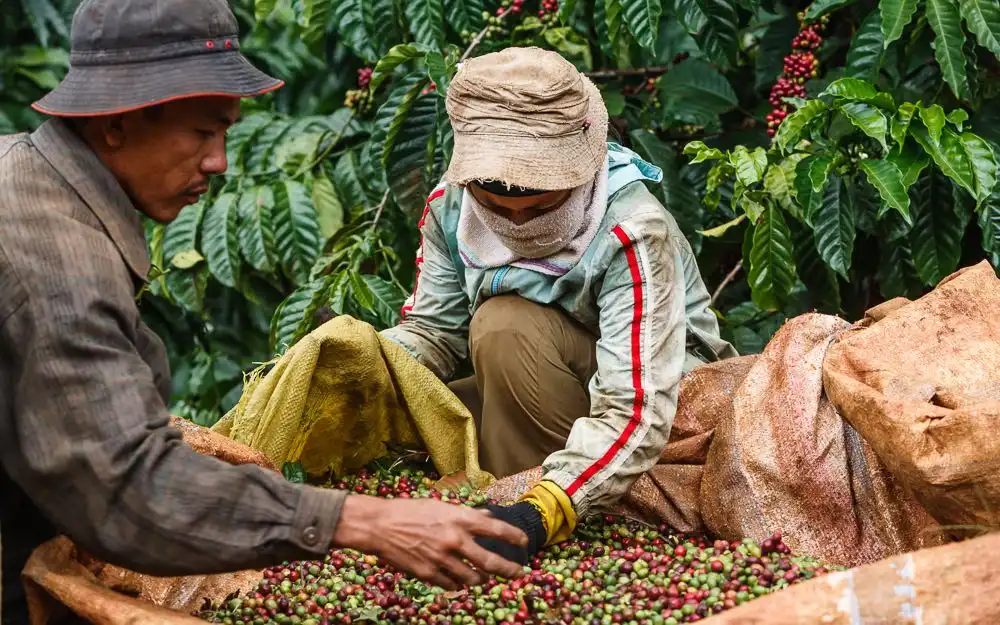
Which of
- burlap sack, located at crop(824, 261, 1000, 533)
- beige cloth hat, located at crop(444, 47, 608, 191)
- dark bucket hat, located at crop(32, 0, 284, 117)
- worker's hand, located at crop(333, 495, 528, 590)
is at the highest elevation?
dark bucket hat, located at crop(32, 0, 284, 117)

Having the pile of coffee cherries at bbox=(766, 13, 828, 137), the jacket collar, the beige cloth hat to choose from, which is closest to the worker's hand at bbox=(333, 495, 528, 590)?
the jacket collar

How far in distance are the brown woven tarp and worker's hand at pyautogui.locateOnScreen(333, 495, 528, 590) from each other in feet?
2.95

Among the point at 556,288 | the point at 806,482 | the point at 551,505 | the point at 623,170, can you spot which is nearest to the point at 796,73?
the point at 623,170

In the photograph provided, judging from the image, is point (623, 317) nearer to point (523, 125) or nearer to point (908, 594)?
point (523, 125)

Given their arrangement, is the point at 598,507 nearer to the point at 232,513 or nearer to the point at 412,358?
the point at 412,358

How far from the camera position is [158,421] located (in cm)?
192

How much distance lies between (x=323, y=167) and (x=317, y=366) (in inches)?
64.2

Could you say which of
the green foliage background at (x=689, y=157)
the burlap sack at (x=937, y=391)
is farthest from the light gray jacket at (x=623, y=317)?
the green foliage background at (x=689, y=157)

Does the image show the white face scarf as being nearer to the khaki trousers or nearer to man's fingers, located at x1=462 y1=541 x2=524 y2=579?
the khaki trousers

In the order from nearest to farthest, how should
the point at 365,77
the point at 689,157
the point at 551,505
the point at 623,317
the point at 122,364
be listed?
the point at 122,364 < the point at 551,505 < the point at 623,317 < the point at 689,157 < the point at 365,77

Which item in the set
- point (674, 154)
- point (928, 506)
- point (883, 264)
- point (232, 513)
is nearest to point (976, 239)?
point (883, 264)

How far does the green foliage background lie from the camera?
128 inches

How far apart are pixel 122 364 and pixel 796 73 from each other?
96.0 inches

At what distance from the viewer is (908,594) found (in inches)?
76.3
